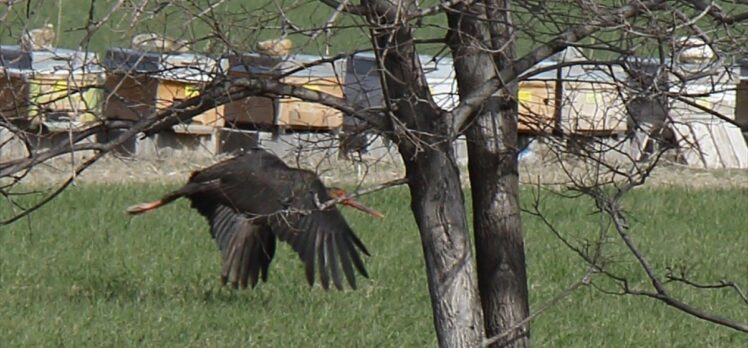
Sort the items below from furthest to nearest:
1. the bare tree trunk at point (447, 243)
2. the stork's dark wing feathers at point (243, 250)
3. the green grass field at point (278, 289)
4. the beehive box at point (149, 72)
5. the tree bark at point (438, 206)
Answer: the stork's dark wing feathers at point (243, 250), the green grass field at point (278, 289), the bare tree trunk at point (447, 243), the tree bark at point (438, 206), the beehive box at point (149, 72)

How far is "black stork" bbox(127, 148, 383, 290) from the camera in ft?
22.5

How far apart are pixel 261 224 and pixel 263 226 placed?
2.31ft

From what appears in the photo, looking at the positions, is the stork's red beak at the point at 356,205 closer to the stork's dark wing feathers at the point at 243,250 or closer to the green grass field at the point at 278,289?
the green grass field at the point at 278,289

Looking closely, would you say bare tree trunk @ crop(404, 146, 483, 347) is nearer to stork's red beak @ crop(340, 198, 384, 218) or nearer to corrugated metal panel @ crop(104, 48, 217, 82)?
stork's red beak @ crop(340, 198, 384, 218)

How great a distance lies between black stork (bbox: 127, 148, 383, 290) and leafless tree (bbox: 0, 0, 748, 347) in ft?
3.45

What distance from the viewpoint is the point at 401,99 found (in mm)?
4195

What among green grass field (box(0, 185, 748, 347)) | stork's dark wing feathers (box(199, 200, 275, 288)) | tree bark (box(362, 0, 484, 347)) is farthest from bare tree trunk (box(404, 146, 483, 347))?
stork's dark wing feathers (box(199, 200, 275, 288))

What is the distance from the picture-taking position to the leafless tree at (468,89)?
3881 mm

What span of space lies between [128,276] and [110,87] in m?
5.32

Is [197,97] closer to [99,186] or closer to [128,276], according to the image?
[128,276]

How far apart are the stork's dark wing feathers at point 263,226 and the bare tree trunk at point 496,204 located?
1.06 m

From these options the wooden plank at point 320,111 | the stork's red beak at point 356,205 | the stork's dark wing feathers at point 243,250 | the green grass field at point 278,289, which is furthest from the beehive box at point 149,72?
the stork's dark wing feathers at point 243,250

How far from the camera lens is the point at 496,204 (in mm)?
4574

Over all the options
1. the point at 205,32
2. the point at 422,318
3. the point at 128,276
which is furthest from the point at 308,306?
the point at 205,32
